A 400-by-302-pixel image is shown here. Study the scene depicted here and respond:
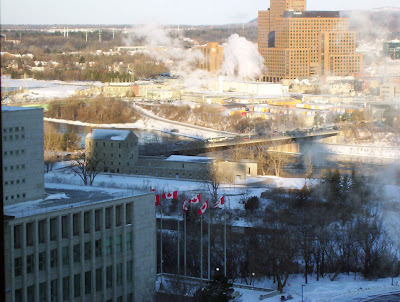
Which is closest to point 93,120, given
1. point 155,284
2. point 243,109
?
point 243,109

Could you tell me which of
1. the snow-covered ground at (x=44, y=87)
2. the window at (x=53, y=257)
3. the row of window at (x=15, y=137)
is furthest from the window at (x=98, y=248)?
the snow-covered ground at (x=44, y=87)

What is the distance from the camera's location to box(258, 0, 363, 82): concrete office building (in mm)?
44094

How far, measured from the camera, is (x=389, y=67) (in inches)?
1388

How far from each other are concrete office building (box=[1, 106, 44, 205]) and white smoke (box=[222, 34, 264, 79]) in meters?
35.5

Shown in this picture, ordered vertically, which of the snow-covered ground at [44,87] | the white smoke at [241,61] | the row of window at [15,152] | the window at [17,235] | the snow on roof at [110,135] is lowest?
the window at [17,235]

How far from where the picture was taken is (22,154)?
35.4 feet

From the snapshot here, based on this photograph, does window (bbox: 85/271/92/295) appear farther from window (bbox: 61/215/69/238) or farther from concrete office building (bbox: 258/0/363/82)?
concrete office building (bbox: 258/0/363/82)

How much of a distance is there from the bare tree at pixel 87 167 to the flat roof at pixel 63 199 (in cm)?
682

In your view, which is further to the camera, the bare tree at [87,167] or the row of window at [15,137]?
the bare tree at [87,167]

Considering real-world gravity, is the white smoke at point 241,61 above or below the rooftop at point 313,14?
below

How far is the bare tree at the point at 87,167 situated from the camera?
1868 cm

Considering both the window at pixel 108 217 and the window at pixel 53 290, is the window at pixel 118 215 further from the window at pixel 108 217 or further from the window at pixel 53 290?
the window at pixel 53 290

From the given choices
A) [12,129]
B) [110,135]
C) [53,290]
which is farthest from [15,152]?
[110,135]

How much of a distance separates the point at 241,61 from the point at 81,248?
37180mm
